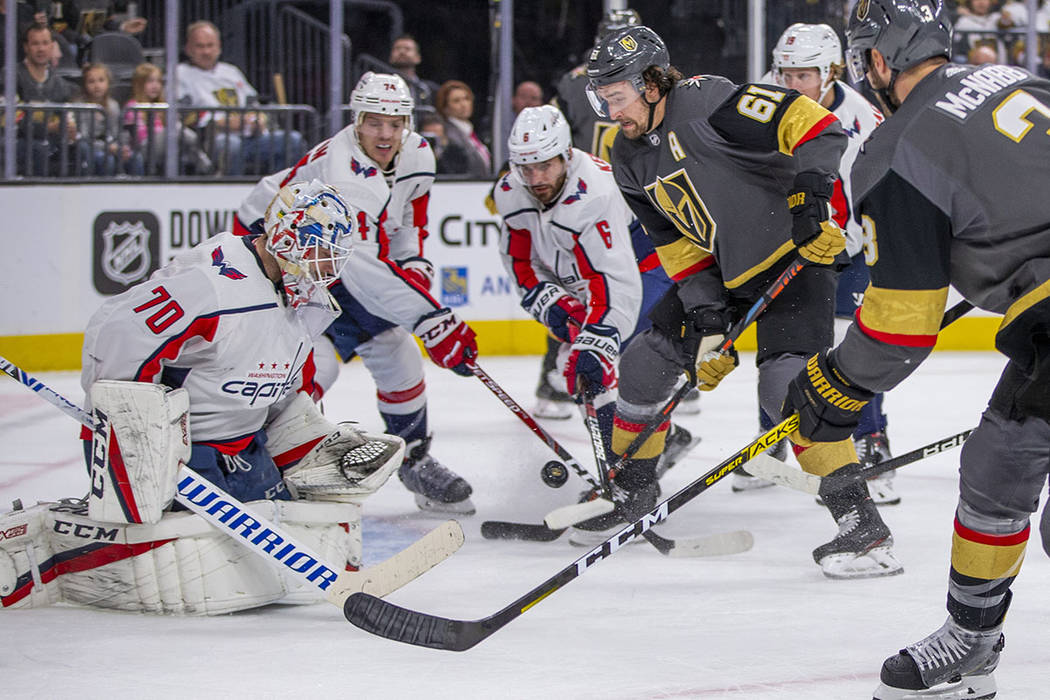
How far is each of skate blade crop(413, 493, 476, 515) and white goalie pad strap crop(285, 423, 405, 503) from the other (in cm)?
62

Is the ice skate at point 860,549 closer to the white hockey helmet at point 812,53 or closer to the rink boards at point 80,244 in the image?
the white hockey helmet at point 812,53

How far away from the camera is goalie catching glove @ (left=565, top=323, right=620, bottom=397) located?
3.23 meters

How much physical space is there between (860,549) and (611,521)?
598mm

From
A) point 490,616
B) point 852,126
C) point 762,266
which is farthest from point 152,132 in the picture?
point 490,616

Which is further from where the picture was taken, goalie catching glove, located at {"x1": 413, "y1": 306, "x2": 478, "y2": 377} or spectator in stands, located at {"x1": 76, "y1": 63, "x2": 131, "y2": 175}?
spectator in stands, located at {"x1": 76, "y1": 63, "x2": 131, "y2": 175}

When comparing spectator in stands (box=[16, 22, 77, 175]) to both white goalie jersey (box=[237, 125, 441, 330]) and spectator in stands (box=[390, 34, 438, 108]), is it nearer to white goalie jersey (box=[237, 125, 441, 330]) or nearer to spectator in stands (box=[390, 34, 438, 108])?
spectator in stands (box=[390, 34, 438, 108])

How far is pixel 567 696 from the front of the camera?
202cm

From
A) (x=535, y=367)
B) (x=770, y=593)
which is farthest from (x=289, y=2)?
(x=770, y=593)

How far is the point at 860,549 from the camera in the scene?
8.97 ft

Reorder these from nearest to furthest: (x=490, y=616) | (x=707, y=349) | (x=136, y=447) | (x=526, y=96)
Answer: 1. (x=490, y=616)
2. (x=136, y=447)
3. (x=707, y=349)
4. (x=526, y=96)

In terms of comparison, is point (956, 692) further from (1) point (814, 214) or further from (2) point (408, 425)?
(2) point (408, 425)

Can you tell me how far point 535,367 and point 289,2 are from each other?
2.12 meters

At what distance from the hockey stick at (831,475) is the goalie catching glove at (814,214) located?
425 millimetres

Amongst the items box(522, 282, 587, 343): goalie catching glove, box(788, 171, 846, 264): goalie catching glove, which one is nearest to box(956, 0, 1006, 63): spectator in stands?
box(522, 282, 587, 343): goalie catching glove
